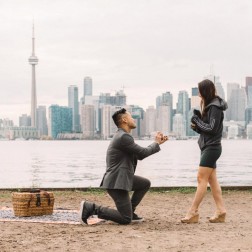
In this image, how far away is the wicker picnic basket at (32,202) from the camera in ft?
28.6

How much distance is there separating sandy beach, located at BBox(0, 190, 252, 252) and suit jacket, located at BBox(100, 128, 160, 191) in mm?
558

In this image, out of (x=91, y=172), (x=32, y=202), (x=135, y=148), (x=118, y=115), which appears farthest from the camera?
(x=91, y=172)

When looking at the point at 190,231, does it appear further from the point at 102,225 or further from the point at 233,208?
the point at 233,208

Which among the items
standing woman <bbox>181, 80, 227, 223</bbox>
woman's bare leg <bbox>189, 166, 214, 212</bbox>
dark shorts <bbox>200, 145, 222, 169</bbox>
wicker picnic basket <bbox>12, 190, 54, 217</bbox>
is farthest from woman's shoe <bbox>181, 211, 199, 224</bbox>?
wicker picnic basket <bbox>12, 190, 54, 217</bbox>

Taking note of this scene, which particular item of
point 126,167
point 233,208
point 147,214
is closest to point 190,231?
point 126,167

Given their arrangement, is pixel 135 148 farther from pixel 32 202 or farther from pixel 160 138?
pixel 32 202

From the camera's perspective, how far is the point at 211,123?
26.3 ft

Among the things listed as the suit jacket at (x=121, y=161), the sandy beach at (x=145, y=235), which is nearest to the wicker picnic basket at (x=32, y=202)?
the sandy beach at (x=145, y=235)

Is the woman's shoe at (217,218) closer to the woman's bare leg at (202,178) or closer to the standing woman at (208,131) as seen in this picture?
the standing woman at (208,131)

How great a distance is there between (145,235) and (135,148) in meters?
1.30

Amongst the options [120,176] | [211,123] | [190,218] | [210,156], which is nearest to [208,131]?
[211,123]

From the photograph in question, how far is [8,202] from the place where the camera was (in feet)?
36.6

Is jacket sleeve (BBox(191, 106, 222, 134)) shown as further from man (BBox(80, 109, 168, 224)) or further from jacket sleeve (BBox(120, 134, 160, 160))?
jacket sleeve (BBox(120, 134, 160, 160))

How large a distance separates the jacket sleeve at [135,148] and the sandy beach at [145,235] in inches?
37.0
